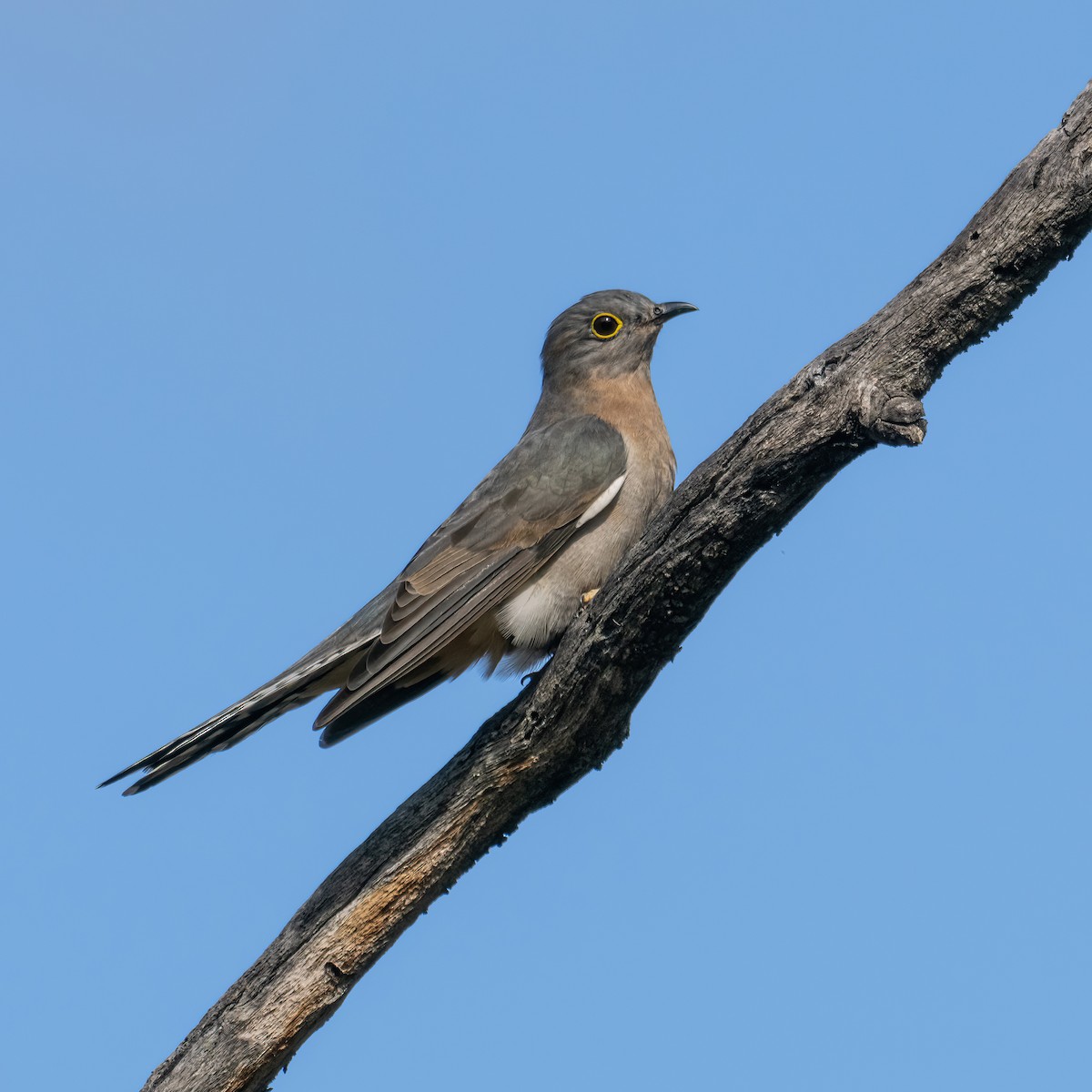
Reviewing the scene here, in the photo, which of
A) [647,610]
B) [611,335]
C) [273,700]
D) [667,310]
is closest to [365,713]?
[273,700]

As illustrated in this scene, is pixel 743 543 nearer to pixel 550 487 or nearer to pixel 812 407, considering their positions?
pixel 812 407

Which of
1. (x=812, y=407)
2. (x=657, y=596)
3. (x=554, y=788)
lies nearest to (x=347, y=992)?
(x=554, y=788)

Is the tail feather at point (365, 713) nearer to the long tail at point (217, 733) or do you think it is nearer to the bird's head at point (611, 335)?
the long tail at point (217, 733)

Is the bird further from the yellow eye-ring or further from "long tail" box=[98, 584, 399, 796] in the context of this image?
the yellow eye-ring

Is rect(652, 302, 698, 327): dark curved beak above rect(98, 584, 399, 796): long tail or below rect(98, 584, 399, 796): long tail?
above

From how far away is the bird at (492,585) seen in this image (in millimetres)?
7059

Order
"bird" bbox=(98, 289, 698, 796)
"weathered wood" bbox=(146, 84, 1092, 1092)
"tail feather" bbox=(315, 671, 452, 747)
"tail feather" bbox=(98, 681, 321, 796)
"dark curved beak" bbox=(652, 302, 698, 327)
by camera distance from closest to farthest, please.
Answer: "weathered wood" bbox=(146, 84, 1092, 1092) → "tail feather" bbox=(98, 681, 321, 796) → "bird" bbox=(98, 289, 698, 796) → "tail feather" bbox=(315, 671, 452, 747) → "dark curved beak" bbox=(652, 302, 698, 327)

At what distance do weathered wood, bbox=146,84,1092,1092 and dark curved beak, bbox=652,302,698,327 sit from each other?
11.8ft

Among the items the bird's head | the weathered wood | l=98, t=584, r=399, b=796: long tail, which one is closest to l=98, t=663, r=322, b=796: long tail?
l=98, t=584, r=399, b=796: long tail

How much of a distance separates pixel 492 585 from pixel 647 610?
1.78 metres

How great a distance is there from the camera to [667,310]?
9078 millimetres

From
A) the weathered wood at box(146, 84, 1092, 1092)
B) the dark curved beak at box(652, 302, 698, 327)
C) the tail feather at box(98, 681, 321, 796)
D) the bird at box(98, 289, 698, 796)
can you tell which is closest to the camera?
the weathered wood at box(146, 84, 1092, 1092)

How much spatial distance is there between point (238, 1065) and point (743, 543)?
3.23 metres

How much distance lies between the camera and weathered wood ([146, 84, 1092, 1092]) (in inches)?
194
